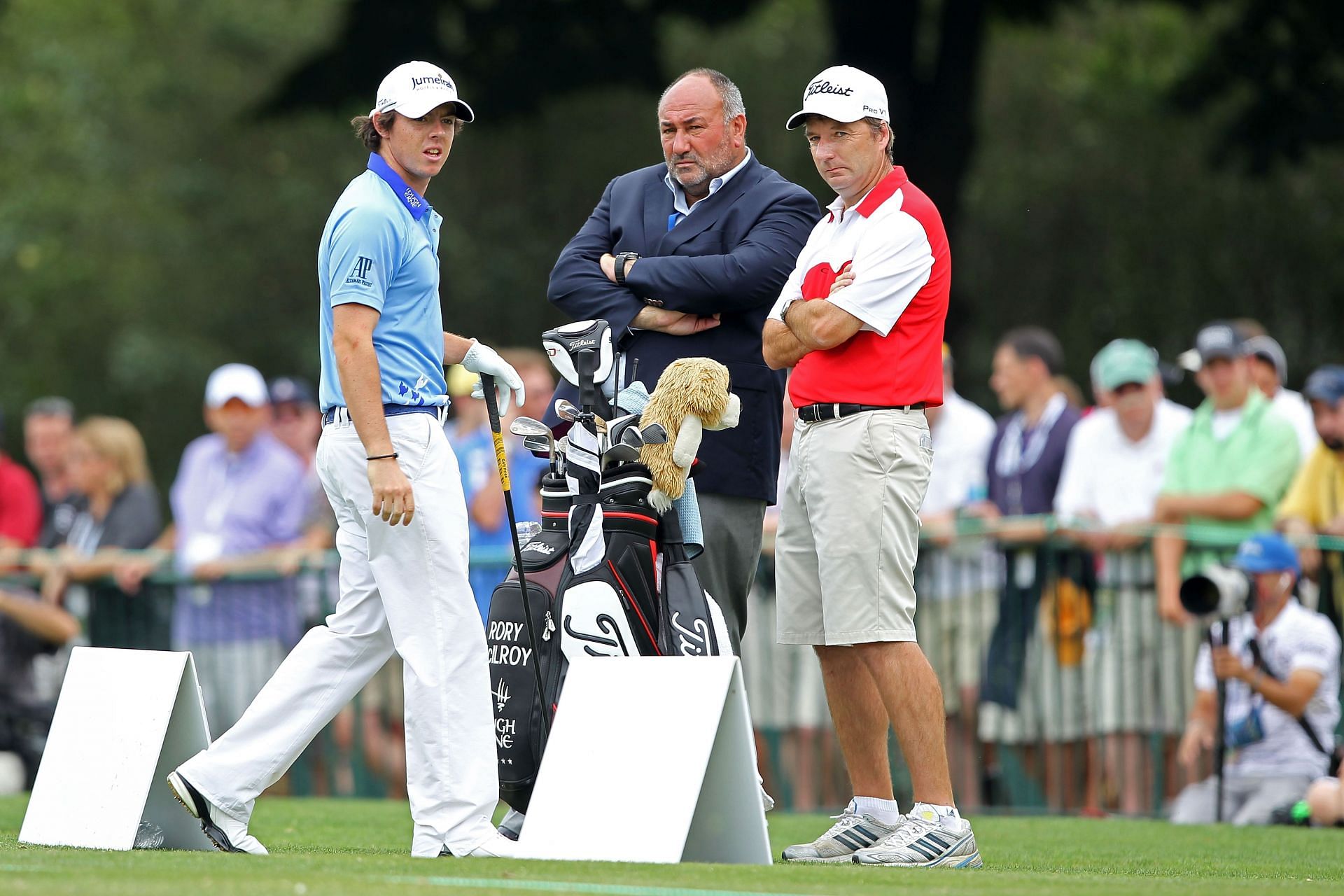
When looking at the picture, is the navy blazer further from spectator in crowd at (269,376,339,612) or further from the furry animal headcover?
spectator in crowd at (269,376,339,612)

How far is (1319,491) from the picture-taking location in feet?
32.7

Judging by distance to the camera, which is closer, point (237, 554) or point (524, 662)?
point (524, 662)

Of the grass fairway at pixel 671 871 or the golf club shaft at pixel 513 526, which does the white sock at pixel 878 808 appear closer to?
the grass fairway at pixel 671 871

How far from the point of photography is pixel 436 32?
17.6 m

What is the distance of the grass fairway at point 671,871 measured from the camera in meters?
5.19

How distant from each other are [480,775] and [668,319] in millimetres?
1812

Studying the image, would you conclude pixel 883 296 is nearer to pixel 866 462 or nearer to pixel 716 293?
pixel 866 462

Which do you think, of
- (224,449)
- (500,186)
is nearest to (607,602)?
(224,449)

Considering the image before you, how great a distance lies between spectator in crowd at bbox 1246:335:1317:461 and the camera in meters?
10.3

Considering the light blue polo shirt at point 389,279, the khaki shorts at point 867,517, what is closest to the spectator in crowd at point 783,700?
the khaki shorts at point 867,517

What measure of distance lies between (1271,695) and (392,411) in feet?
15.3

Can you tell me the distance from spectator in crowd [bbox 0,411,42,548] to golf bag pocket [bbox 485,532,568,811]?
675cm

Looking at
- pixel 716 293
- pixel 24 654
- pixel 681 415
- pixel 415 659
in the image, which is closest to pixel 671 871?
pixel 415 659

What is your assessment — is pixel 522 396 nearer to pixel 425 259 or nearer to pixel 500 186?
pixel 425 259
